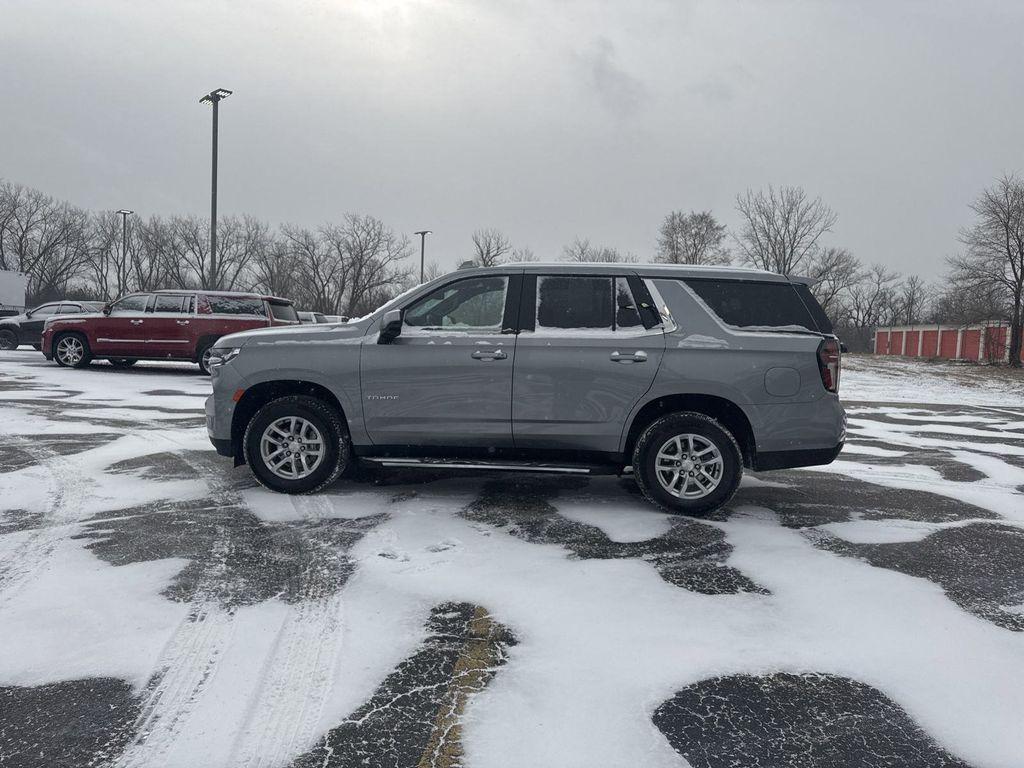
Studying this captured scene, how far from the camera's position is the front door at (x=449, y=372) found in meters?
5.36

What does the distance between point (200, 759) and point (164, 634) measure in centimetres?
103

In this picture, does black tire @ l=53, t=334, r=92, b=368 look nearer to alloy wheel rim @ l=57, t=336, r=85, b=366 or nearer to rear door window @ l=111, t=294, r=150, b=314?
alloy wheel rim @ l=57, t=336, r=85, b=366

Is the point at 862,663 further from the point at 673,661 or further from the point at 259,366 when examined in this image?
the point at 259,366

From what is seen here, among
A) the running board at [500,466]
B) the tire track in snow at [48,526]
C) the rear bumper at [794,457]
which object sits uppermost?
the rear bumper at [794,457]

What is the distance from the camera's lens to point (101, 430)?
844 centimetres

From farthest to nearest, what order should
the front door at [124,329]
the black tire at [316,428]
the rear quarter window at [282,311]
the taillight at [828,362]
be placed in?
the front door at [124,329] → the rear quarter window at [282,311] → the black tire at [316,428] → the taillight at [828,362]

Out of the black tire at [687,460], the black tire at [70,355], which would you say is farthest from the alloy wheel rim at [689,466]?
the black tire at [70,355]

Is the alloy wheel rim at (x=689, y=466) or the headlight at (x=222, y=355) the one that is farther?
the headlight at (x=222, y=355)

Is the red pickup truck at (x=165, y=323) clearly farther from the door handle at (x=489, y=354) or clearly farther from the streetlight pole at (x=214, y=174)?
the door handle at (x=489, y=354)

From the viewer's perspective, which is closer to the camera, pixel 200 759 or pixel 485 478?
pixel 200 759

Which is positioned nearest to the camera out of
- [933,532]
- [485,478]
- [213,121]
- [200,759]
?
[200,759]

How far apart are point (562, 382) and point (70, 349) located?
15004mm

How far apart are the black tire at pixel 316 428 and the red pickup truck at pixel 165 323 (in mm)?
10382

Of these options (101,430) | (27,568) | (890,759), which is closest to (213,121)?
(101,430)
